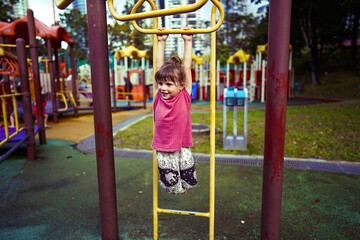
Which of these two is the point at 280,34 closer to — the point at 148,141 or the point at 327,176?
the point at 327,176

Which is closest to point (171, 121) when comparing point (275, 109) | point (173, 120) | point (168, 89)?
point (173, 120)

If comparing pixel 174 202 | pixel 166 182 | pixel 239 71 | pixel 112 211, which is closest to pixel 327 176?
pixel 174 202

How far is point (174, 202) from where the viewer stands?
2748mm

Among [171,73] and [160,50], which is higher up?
[160,50]

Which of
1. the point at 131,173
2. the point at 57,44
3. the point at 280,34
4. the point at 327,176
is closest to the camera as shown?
the point at 280,34

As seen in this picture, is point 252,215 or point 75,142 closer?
point 252,215

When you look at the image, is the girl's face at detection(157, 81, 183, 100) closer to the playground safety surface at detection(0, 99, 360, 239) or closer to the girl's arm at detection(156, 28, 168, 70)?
→ the girl's arm at detection(156, 28, 168, 70)

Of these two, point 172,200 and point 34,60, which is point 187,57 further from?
point 34,60

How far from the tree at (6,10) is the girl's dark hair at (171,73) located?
18.4 m

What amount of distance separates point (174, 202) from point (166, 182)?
94cm

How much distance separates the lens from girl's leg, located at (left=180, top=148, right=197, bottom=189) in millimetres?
1882

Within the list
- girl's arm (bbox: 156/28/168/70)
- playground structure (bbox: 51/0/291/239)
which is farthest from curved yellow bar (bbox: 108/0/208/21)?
girl's arm (bbox: 156/28/168/70)

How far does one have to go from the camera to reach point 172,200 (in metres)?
2.79

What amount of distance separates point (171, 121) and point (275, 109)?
0.60 m
